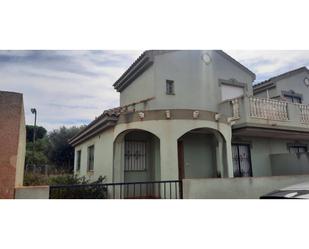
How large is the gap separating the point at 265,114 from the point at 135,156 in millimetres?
6816

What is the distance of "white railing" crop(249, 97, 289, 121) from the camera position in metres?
12.1

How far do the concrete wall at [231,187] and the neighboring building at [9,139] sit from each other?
4690mm

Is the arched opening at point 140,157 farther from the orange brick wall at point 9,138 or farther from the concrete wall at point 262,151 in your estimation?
the orange brick wall at point 9,138

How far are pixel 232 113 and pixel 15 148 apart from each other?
9.94m

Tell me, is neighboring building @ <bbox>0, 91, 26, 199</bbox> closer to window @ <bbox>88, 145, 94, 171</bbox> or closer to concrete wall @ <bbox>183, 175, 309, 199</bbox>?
concrete wall @ <bbox>183, 175, 309, 199</bbox>

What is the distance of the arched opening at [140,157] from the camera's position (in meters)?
10.8

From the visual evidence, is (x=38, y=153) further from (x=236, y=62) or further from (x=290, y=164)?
(x=290, y=164)

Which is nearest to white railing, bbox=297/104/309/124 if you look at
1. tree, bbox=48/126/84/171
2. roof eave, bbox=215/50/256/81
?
roof eave, bbox=215/50/256/81

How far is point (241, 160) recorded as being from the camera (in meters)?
13.5

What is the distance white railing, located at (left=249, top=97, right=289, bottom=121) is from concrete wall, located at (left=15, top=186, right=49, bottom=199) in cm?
966

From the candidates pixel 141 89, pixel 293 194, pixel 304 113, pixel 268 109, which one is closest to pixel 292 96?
pixel 304 113

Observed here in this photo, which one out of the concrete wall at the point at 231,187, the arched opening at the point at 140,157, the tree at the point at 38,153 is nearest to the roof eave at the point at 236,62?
the arched opening at the point at 140,157

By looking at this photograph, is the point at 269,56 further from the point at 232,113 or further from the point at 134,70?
the point at 134,70
